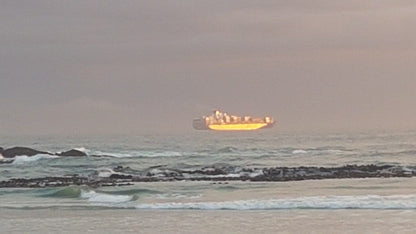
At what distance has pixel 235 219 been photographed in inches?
819

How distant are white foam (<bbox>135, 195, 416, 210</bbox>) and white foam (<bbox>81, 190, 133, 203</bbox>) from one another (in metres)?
2.44

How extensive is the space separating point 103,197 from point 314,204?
782 centimetres

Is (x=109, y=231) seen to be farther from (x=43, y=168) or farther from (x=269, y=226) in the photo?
(x=43, y=168)

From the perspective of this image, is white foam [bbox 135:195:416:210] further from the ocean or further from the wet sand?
the wet sand

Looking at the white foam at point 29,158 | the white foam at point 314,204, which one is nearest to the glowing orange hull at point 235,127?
the white foam at point 29,158

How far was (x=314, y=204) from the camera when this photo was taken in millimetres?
23188

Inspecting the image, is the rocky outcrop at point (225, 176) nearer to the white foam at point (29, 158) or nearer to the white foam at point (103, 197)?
the white foam at point (103, 197)

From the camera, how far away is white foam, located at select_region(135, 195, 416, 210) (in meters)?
22.6

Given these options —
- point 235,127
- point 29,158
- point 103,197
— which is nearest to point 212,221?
point 103,197

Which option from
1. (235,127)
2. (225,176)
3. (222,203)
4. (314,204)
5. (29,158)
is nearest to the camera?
(314,204)

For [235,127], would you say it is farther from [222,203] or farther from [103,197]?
[222,203]

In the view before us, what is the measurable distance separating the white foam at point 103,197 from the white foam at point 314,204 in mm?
2439

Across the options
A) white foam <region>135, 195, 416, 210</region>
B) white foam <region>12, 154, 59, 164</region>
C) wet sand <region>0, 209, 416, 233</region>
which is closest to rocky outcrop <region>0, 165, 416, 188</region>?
white foam <region>135, 195, 416, 210</region>

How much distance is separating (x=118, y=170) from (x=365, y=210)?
22.4m
